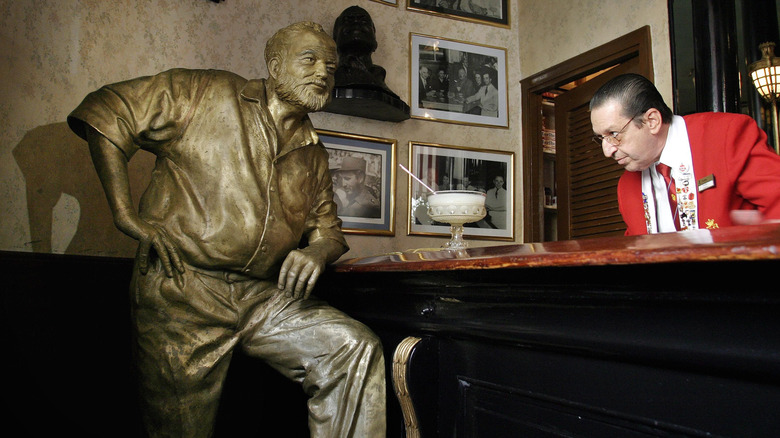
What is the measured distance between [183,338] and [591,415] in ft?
3.74

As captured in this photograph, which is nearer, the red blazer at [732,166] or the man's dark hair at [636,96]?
the red blazer at [732,166]

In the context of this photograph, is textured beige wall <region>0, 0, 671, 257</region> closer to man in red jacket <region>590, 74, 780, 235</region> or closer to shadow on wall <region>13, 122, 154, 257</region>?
shadow on wall <region>13, 122, 154, 257</region>

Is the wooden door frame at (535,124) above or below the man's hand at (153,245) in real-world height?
above

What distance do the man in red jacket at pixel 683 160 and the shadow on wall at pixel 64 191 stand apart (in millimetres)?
2335

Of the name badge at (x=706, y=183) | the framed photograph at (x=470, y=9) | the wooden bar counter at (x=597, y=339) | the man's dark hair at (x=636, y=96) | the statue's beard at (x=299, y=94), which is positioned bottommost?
the wooden bar counter at (x=597, y=339)

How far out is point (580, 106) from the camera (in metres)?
4.13

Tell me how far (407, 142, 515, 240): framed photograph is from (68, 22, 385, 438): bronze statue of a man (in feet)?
7.05

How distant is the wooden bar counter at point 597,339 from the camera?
34.2 inches

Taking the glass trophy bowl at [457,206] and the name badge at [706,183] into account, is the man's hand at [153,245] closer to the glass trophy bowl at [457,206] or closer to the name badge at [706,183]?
the glass trophy bowl at [457,206]

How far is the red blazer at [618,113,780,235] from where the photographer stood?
1894mm

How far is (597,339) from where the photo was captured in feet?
3.57

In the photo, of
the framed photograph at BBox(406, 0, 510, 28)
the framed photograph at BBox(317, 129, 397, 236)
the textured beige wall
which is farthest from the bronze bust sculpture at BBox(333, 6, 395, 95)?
the framed photograph at BBox(406, 0, 510, 28)

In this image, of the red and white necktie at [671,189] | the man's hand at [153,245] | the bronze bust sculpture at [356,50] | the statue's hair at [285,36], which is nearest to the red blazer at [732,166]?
the red and white necktie at [671,189]

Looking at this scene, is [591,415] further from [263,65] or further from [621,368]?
[263,65]
